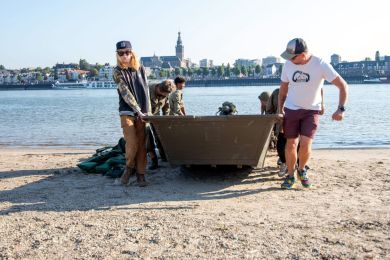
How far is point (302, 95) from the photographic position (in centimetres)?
579

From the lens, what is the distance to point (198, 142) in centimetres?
645

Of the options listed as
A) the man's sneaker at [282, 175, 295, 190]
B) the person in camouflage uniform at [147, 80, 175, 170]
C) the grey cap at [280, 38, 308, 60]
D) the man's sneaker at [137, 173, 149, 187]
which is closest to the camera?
the grey cap at [280, 38, 308, 60]

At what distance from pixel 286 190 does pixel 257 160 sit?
63 centimetres

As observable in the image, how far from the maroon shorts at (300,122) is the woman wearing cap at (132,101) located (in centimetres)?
173

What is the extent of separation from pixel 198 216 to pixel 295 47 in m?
2.17

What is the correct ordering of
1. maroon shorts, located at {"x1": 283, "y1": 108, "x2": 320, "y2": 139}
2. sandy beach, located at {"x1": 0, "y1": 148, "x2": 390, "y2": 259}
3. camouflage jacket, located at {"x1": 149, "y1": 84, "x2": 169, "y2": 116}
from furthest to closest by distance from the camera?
1. camouflage jacket, located at {"x1": 149, "y1": 84, "x2": 169, "y2": 116}
2. maroon shorts, located at {"x1": 283, "y1": 108, "x2": 320, "y2": 139}
3. sandy beach, located at {"x1": 0, "y1": 148, "x2": 390, "y2": 259}

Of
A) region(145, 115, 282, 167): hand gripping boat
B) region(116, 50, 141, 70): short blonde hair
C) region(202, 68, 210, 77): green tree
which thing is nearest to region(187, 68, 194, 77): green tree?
region(202, 68, 210, 77): green tree

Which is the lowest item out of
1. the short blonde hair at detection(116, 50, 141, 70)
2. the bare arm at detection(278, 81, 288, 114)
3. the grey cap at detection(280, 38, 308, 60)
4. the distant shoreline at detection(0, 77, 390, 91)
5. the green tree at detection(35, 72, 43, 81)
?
the distant shoreline at detection(0, 77, 390, 91)

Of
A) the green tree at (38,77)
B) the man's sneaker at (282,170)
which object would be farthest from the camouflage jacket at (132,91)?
the green tree at (38,77)

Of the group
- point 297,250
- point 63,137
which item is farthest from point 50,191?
point 63,137

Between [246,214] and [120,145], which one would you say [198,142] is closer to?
[246,214]

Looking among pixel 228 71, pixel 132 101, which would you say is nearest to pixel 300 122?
pixel 132 101

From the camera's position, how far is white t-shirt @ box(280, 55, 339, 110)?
18.6 feet

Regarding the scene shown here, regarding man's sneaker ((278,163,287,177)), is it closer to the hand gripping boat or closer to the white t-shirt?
the hand gripping boat
